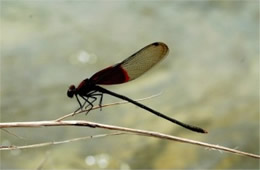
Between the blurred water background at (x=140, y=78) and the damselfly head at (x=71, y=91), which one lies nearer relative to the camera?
the damselfly head at (x=71, y=91)

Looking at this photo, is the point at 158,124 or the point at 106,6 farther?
the point at 106,6

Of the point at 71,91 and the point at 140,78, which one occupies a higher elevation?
the point at 140,78

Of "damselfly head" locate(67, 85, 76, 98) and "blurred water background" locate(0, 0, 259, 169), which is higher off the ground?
"blurred water background" locate(0, 0, 259, 169)

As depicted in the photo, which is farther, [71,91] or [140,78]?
[140,78]

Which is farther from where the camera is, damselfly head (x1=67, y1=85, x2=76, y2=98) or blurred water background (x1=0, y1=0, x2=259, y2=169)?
blurred water background (x1=0, y1=0, x2=259, y2=169)

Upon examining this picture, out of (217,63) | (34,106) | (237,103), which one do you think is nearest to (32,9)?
(34,106)

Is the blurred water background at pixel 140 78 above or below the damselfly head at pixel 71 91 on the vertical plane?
above

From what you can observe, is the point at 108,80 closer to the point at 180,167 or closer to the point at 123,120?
the point at 180,167

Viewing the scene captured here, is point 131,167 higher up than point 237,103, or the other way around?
point 237,103
